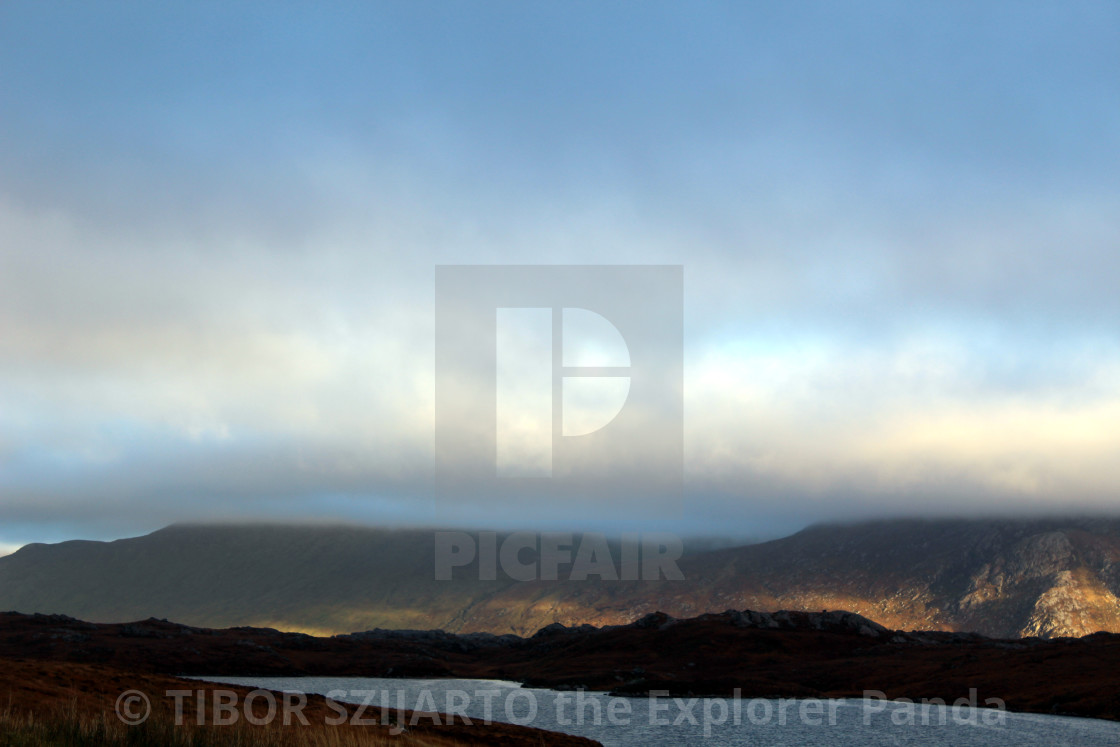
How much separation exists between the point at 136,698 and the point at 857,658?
15368 centimetres

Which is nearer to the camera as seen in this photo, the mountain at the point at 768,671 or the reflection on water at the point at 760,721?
the reflection on water at the point at 760,721

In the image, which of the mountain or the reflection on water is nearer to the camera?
the reflection on water

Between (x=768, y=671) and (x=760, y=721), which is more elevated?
(x=760, y=721)

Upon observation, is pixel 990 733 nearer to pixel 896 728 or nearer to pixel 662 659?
pixel 896 728

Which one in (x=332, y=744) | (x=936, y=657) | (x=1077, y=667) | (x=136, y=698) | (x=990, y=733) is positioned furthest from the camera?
(x=936, y=657)

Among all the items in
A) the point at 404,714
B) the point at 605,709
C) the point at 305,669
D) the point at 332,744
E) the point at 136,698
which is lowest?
the point at 305,669

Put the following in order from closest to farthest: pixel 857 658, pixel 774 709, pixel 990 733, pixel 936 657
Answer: pixel 990 733
pixel 774 709
pixel 936 657
pixel 857 658

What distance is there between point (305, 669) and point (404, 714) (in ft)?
437

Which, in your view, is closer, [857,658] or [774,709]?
[774,709]

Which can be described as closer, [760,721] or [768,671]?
[760,721]

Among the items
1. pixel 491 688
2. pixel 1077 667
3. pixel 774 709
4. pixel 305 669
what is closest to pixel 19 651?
pixel 305 669

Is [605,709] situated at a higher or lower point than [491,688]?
higher

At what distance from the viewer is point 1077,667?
130m

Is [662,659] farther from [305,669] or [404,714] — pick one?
[404,714]
